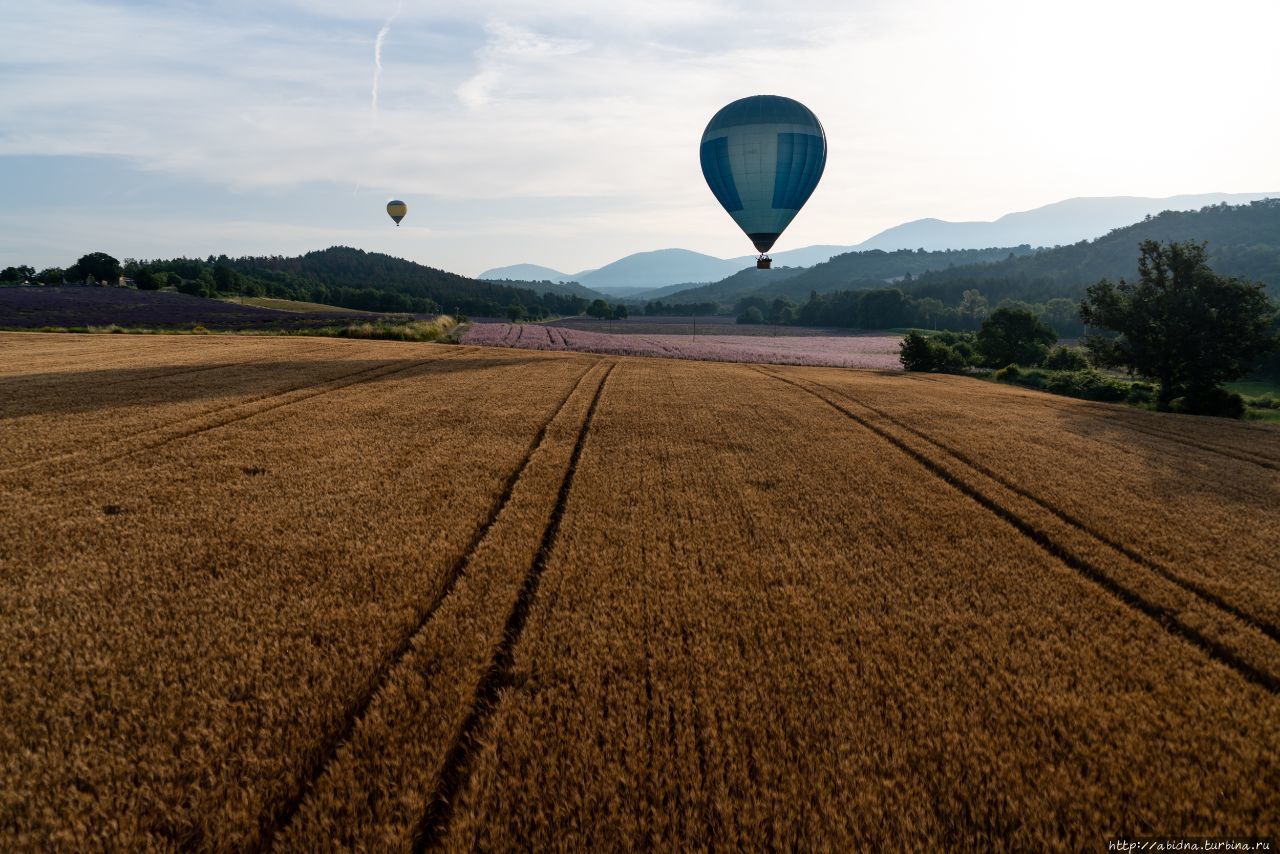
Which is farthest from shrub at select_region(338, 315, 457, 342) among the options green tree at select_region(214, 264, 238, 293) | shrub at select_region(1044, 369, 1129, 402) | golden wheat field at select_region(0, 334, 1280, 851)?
green tree at select_region(214, 264, 238, 293)

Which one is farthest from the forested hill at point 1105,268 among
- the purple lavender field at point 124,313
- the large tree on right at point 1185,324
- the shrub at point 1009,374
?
the purple lavender field at point 124,313

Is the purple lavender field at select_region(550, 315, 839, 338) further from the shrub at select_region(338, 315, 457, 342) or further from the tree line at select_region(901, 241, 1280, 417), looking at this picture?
the tree line at select_region(901, 241, 1280, 417)

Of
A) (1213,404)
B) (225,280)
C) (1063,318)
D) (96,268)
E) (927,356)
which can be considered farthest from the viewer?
(1063,318)

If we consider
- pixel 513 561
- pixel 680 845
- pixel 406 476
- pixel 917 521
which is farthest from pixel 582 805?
pixel 406 476

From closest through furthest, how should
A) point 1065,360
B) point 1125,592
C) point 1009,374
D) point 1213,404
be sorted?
point 1125,592 < point 1213,404 < point 1009,374 < point 1065,360

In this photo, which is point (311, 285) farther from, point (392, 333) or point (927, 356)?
point (927, 356)

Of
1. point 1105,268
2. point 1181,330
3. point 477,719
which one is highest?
point 1105,268

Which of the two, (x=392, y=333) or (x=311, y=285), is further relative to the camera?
(x=311, y=285)

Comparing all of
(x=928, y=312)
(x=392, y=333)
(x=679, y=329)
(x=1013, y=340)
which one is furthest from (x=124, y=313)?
(x=928, y=312)
